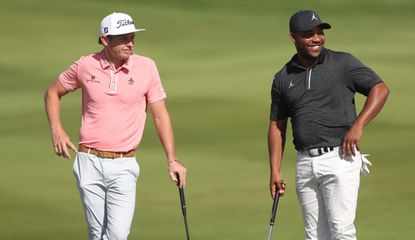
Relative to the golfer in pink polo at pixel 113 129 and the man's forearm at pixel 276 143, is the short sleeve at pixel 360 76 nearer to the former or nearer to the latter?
the man's forearm at pixel 276 143

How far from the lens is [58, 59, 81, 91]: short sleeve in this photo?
920 centimetres

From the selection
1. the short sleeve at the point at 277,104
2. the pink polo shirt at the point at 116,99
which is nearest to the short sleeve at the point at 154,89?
the pink polo shirt at the point at 116,99

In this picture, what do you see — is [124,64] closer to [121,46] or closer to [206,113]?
[121,46]

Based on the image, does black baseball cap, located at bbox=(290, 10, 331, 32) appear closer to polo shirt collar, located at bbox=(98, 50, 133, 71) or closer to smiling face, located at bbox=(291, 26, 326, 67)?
smiling face, located at bbox=(291, 26, 326, 67)

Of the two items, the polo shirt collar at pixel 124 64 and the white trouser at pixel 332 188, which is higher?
the polo shirt collar at pixel 124 64

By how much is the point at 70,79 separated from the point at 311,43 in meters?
1.81

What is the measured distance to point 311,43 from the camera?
29.0 ft

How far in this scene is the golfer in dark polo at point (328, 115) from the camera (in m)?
8.79

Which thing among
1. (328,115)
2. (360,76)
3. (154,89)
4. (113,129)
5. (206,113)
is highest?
(360,76)

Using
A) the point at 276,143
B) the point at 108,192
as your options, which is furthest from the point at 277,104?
the point at 108,192

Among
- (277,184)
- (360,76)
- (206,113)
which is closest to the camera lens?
(360,76)

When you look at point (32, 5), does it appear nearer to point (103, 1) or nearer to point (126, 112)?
point (103, 1)

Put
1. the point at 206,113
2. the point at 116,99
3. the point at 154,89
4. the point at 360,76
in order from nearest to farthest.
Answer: the point at 360,76
the point at 116,99
the point at 154,89
the point at 206,113

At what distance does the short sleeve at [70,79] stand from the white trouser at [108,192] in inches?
20.6
